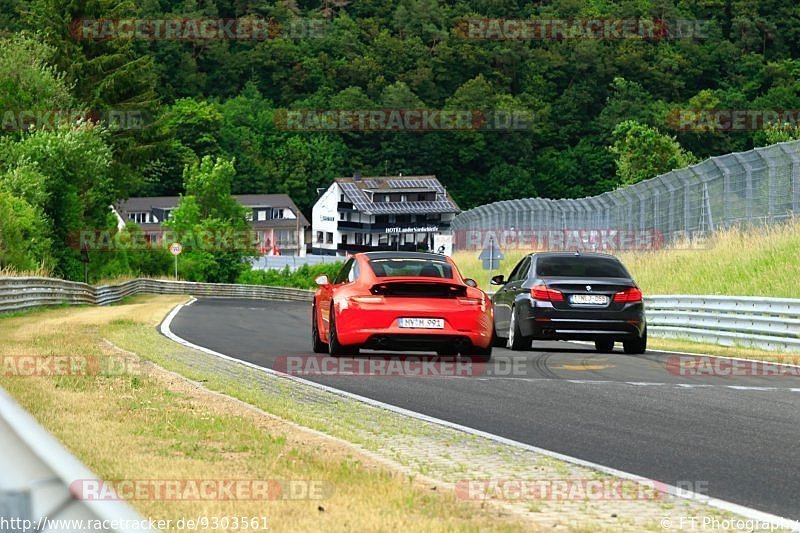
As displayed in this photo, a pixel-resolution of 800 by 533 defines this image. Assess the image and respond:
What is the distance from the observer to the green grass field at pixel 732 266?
95.6ft

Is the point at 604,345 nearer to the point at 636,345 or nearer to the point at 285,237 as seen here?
the point at 636,345

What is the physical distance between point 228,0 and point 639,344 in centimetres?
17659

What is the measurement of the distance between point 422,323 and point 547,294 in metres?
4.17

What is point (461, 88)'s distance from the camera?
16088 cm

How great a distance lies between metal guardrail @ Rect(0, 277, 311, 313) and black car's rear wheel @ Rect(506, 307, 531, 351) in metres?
15.9

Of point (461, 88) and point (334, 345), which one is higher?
point (461, 88)

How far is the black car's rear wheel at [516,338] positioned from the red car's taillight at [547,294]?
2.06 ft

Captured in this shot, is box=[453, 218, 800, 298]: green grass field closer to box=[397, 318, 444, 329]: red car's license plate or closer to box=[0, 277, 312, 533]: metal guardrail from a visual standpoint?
box=[397, 318, 444, 329]: red car's license plate

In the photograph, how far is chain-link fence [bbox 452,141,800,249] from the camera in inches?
1206

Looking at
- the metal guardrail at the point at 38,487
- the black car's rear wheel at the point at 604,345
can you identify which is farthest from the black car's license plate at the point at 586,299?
the metal guardrail at the point at 38,487

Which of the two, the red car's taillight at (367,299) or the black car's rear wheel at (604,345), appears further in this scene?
the black car's rear wheel at (604,345)

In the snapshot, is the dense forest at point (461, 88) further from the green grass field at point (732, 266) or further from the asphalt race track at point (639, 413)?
the asphalt race track at point (639, 413)

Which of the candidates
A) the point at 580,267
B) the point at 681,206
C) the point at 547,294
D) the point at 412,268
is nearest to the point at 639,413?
the point at 412,268

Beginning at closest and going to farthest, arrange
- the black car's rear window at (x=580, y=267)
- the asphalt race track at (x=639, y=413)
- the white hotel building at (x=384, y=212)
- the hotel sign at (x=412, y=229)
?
the asphalt race track at (x=639, y=413) → the black car's rear window at (x=580, y=267) → the white hotel building at (x=384, y=212) → the hotel sign at (x=412, y=229)
